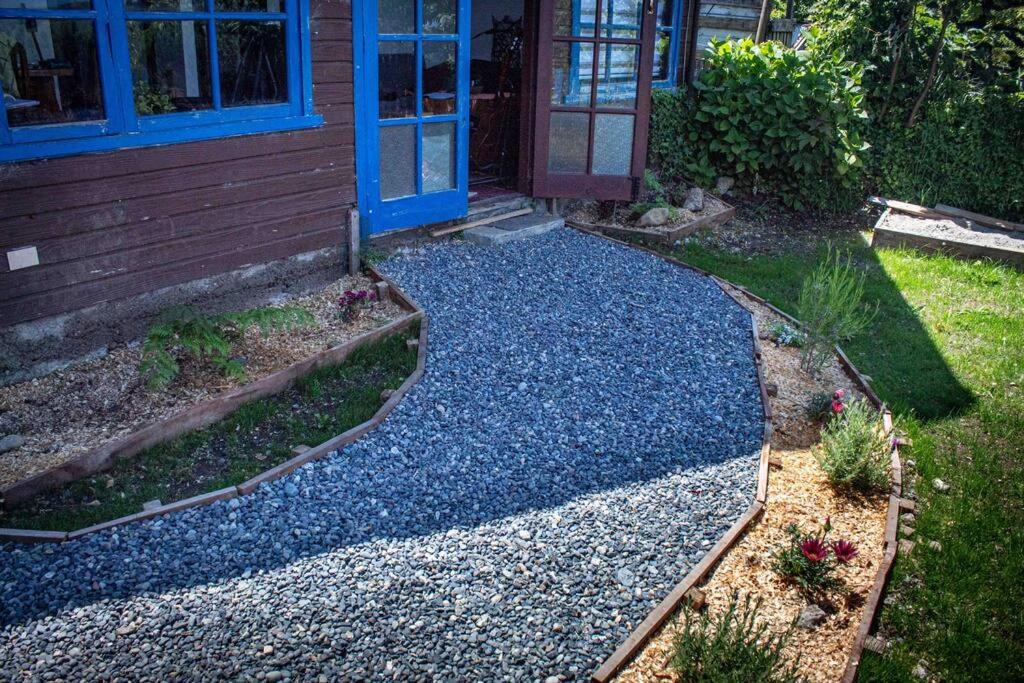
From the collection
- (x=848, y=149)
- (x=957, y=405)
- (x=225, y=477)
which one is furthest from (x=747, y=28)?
(x=225, y=477)

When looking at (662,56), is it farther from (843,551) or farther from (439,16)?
(843,551)

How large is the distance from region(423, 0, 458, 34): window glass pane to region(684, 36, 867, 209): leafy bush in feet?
12.1

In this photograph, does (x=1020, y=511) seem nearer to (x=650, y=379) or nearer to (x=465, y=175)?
(x=650, y=379)

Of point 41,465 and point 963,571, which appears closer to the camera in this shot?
point 963,571

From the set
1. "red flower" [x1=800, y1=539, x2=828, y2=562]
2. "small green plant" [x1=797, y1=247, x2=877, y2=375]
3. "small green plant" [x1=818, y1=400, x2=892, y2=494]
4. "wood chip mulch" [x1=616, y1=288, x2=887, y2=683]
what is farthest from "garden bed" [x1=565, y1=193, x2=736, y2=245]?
"red flower" [x1=800, y1=539, x2=828, y2=562]

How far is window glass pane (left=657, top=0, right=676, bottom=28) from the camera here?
923cm

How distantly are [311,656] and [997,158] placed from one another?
9758mm

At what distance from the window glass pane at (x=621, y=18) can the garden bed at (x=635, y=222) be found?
1568 millimetres

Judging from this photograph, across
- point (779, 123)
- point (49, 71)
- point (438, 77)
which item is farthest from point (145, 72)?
point (779, 123)

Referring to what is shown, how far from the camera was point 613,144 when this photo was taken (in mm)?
8164

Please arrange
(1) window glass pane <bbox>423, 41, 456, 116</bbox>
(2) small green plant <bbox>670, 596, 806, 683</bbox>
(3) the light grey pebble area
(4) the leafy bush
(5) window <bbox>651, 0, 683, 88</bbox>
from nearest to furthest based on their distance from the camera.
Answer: (2) small green plant <bbox>670, 596, 806, 683</bbox> < (3) the light grey pebble area < (1) window glass pane <bbox>423, 41, 456, 116</bbox> < (4) the leafy bush < (5) window <bbox>651, 0, 683, 88</bbox>

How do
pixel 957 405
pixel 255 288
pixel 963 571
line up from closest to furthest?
pixel 963 571
pixel 957 405
pixel 255 288

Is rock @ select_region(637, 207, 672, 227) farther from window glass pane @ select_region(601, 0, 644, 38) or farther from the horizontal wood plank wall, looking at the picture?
the horizontal wood plank wall

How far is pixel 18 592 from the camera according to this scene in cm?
336
